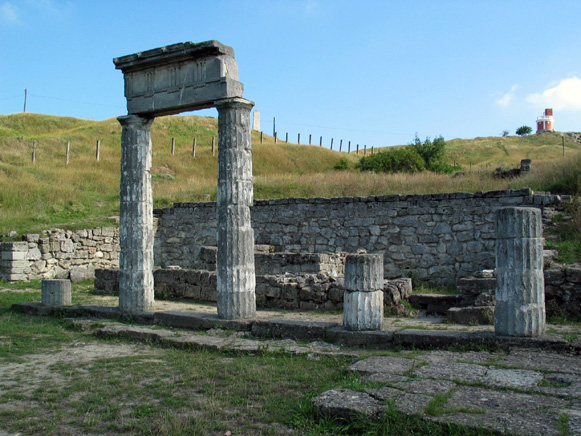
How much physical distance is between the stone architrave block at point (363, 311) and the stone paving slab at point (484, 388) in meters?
1.18

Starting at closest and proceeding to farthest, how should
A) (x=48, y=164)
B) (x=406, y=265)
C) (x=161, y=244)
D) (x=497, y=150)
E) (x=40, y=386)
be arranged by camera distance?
1. (x=40, y=386)
2. (x=406, y=265)
3. (x=161, y=244)
4. (x=48, y=164)
5. (x=497, y=150)

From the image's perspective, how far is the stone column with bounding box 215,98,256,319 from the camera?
9.23 m

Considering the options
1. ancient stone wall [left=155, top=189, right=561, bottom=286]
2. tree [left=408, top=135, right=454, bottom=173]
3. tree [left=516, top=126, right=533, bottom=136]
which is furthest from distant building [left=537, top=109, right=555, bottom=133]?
ancient stone wall [left=155, top=189, right=561, bottom=286]

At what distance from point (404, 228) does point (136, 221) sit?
7419 millimetres

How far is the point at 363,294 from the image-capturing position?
8078 millimetres

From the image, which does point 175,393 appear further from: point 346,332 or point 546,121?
point 546,121

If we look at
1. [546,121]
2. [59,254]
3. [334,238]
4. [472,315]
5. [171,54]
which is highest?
[546,121]

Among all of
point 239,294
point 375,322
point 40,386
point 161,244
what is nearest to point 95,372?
point 40,386

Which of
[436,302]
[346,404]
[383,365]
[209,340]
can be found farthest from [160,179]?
[346,404]

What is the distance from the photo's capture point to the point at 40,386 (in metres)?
6.22

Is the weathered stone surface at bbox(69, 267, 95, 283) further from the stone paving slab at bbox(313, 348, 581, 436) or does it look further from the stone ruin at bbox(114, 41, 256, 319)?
the stone paving slab at bbox(313, 348, 581, 436)

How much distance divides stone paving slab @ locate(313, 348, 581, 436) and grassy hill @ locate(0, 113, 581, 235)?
34.8 ft

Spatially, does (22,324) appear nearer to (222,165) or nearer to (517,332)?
(222,165)

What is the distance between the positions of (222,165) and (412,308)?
472 cm
